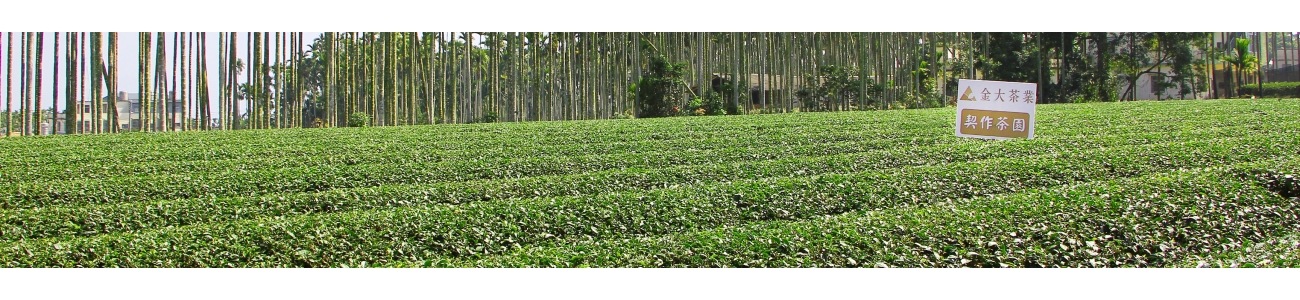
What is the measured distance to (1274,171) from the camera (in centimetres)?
640

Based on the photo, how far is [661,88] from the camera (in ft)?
47.0

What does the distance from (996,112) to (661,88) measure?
27.9ft

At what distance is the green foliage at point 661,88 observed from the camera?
14.3 m

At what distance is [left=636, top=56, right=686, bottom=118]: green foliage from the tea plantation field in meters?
4.71

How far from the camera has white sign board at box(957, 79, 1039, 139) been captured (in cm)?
614

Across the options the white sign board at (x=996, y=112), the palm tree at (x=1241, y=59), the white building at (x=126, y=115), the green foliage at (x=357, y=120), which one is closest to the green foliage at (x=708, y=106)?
the green foliage at (x=357, y=120)

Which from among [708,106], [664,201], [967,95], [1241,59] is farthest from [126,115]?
[1241,59]

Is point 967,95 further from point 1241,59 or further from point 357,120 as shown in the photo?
point 1241,59

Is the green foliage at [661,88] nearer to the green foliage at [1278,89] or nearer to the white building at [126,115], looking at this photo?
the white building at [126,115]

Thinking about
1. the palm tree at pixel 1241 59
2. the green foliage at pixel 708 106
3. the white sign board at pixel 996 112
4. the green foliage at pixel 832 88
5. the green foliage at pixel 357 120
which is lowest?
the white sign board at pixel 996 112

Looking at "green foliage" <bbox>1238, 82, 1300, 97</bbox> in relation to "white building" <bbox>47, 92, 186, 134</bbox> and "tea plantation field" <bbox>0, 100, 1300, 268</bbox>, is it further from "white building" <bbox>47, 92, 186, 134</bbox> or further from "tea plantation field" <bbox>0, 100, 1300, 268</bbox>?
"white building" <bbox>47, 92, 186, 134</bbox>

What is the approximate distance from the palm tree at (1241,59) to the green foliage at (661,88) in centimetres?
935

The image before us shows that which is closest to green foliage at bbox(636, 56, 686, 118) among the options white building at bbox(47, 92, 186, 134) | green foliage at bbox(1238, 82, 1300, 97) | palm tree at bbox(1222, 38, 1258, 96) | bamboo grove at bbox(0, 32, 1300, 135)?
bamboo grove at bbox(0, 32, 1300, 135)

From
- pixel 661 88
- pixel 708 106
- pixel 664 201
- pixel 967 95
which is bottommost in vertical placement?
pixel 664 201
